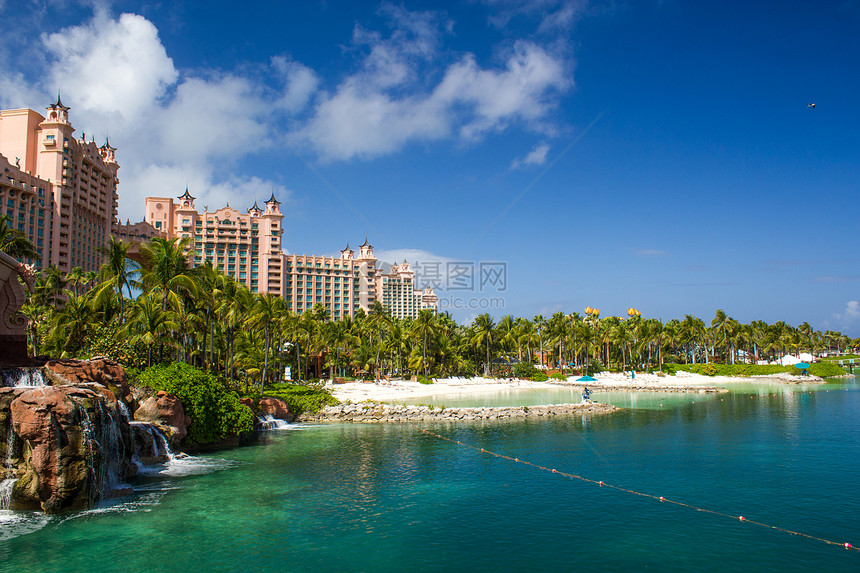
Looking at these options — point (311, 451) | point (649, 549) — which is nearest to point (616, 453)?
point (649, 549)

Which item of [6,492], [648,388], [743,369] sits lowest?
[648,388]

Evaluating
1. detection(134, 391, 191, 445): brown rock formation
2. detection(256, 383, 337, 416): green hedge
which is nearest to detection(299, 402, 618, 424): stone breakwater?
detection(256, 383, 337, 416): green hedge

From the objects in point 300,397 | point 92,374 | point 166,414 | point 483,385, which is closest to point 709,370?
point 483,385

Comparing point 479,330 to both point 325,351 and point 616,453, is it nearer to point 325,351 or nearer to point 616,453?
point 325,351

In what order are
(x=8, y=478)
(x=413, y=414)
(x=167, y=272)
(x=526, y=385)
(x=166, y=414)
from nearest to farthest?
(x=8, y=478) → (x=166, y=414) → (x=167, y=272) → (x=413, y=414) → (x=526, y=385)

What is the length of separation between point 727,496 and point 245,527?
59.7 feet

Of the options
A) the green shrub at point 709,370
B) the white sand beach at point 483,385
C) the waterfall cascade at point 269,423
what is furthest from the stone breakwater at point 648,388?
the waterfall cascade at point 269,423

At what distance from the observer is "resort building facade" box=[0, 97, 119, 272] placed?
96750mm

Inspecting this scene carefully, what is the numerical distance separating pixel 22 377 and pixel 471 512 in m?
19.3

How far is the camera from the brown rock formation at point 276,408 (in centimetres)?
4327

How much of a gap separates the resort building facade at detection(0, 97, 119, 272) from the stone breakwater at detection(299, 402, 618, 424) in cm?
6839

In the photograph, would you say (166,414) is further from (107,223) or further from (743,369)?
(107,223)

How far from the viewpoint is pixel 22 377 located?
77.3ft

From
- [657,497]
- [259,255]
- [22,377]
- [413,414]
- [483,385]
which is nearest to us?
[657,497]
